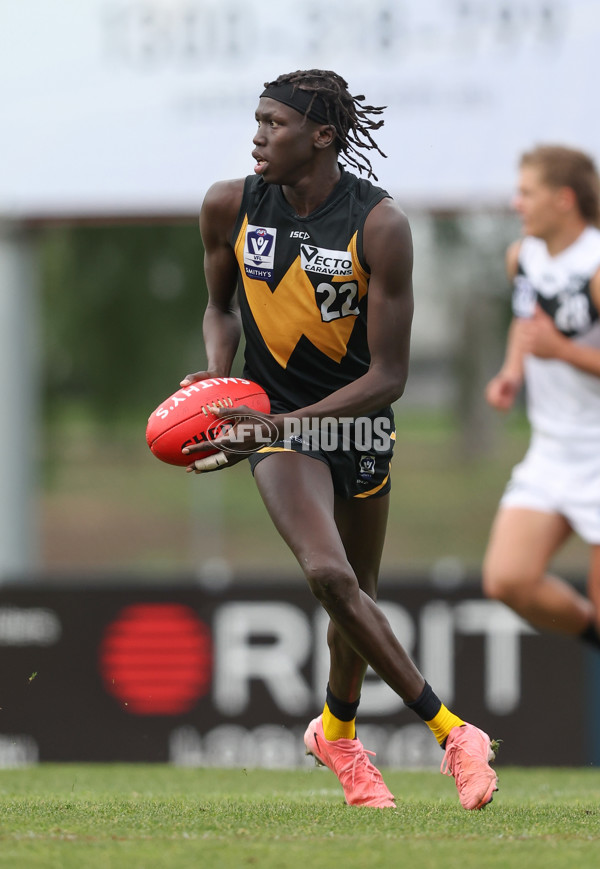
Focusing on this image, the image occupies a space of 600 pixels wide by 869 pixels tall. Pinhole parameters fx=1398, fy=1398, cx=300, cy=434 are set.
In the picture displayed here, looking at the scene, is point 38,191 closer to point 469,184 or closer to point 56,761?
point 469,184

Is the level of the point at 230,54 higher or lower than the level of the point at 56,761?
higher

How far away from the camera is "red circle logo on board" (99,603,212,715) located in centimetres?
870

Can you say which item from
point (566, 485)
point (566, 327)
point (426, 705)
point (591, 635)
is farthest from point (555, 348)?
point (426, 705)

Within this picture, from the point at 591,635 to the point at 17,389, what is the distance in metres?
6.13

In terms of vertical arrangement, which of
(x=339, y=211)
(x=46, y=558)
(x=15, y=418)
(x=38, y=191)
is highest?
(x=339, y=211)

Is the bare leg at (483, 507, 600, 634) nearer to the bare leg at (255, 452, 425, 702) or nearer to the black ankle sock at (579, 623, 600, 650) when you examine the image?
the black ankle sock at (579, 623, 600, 650)

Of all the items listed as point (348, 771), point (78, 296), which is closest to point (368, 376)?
point (348, 771)

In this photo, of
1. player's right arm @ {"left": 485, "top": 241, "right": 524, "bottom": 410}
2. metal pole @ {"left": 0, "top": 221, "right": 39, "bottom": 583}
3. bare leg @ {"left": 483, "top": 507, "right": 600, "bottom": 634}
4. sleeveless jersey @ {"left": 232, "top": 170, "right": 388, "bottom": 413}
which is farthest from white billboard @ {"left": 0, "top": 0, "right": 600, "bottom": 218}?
sleeveless jersey @ {"left": 232, "top": 170, "right": 388, "bottom": 413}

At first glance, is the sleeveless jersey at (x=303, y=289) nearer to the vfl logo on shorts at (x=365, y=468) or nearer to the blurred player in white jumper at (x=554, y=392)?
the vfl logo on shorts at (x=365, y=468)

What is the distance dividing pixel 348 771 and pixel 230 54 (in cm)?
733

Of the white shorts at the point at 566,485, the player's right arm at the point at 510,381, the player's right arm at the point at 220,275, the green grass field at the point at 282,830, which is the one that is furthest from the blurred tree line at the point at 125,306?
the green grass field at the point at 282,830

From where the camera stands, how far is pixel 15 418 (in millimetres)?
11633

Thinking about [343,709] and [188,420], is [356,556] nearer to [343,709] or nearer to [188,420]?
[343,709]

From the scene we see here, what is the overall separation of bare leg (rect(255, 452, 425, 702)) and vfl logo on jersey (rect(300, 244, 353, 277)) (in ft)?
2.15
